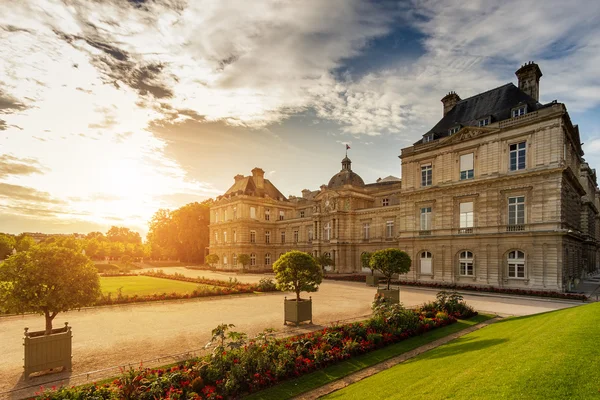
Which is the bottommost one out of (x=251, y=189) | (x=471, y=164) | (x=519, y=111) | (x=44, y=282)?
(x=44, y=282)

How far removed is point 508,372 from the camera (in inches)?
252

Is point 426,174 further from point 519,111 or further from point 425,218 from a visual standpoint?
point 519,111

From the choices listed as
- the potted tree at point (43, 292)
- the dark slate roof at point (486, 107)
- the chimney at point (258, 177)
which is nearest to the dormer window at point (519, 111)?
the dark slate roof at point (486, 107)

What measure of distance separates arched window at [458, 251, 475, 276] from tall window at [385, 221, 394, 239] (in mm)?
13366

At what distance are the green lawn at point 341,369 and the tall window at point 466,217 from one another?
1967 centimetres

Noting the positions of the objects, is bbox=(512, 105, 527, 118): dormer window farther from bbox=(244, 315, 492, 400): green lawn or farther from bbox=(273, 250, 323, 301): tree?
bbox=(273, 250, 323, 301): tree

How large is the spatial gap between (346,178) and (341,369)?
4533cm

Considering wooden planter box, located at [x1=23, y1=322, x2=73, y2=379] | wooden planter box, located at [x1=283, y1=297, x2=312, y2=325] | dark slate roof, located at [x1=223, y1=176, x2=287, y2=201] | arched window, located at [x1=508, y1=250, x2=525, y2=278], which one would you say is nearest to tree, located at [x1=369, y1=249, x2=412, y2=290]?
wooden planter box, located at [x1=283, y1=297, x2=312, y2=325]

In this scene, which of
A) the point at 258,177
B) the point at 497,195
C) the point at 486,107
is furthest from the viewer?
the point at 258,177

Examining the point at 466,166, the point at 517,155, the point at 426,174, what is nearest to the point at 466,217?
the point at 466,166

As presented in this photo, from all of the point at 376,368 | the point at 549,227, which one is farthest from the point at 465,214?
the point at 376,368

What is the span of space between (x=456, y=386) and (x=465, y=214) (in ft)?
95.2

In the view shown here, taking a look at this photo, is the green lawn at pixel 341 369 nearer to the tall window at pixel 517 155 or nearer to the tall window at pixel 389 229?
the tall window at pixel 517 155

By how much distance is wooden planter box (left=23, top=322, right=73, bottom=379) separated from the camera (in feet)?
32.0
